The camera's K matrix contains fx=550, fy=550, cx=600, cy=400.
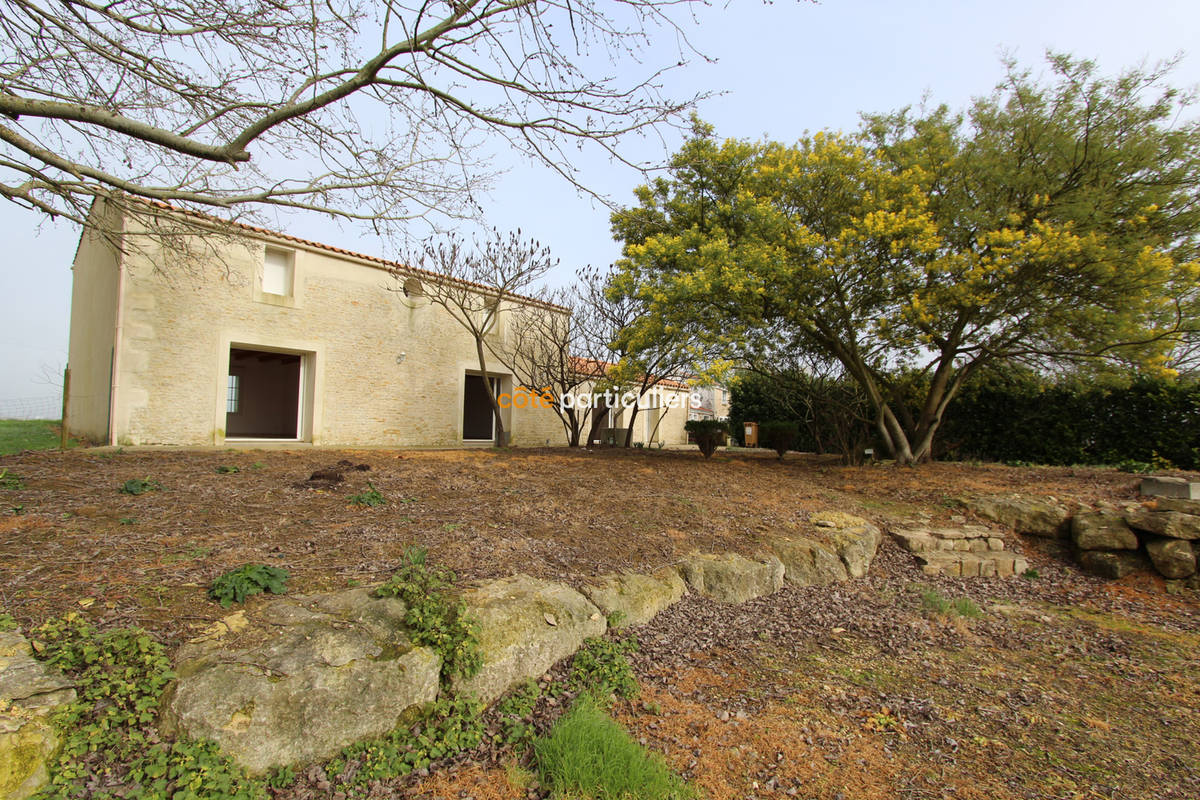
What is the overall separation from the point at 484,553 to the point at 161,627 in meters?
1.85

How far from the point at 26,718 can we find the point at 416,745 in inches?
52.3

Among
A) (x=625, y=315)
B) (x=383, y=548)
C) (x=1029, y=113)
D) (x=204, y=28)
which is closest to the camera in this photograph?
(x=383, y=548)

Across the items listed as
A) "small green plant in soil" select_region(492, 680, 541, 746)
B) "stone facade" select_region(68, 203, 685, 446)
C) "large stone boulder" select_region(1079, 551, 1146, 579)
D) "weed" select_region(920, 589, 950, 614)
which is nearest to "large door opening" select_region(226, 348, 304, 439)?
"stone facade" select_region(68, 203, 685, 446)

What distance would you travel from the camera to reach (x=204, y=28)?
4.27 meters

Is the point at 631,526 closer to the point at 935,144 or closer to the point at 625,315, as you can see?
the point at 935,144

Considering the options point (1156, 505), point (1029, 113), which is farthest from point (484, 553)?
point (1029, 113)

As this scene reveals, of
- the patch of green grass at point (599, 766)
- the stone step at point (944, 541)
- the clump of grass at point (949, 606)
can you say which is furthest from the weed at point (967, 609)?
the patch of green grass at point (599, 766)

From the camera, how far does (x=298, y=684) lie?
2.29 metres

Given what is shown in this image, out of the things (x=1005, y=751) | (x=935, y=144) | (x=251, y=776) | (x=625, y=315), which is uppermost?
(x=935, y=144)

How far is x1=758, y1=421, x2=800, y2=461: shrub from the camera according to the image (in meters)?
12.1

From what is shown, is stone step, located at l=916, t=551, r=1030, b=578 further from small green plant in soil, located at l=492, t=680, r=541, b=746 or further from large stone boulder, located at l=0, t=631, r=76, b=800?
large stone boulder, located at l=0, t=631, r=76, b=800

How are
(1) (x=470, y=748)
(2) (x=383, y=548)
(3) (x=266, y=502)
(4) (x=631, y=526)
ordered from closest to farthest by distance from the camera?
1. (1) (x=470, y=748)
2. (2) (x=383, y=548)
3. (3) (x=266, y=502)
4. (4) (x=631, y=526)

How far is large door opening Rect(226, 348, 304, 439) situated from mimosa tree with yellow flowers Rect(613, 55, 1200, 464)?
38.4 ft

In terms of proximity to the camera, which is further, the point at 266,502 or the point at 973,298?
the point at 973,298
